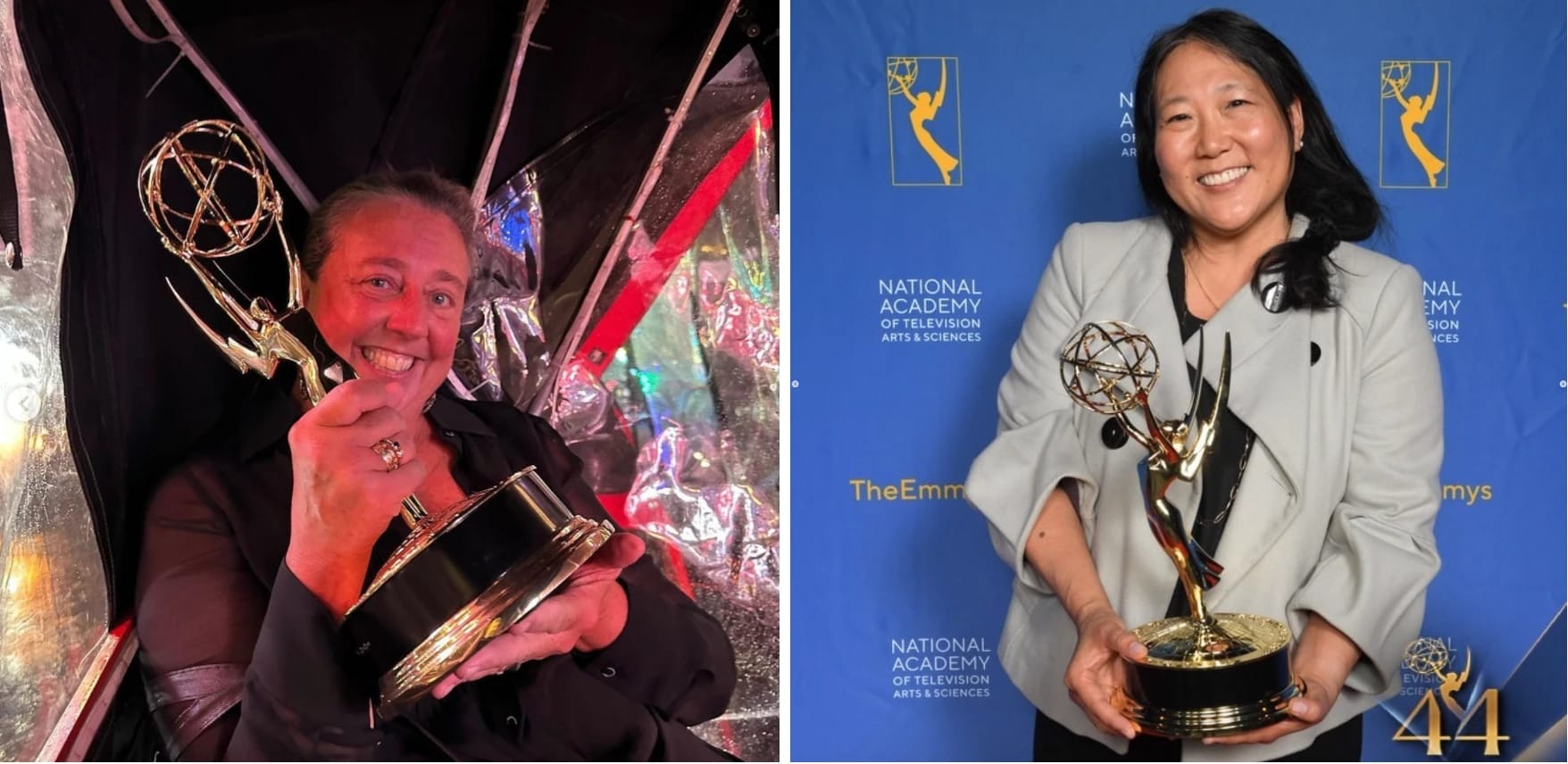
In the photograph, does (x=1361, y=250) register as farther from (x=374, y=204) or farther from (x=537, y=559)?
(x=374, y=204)

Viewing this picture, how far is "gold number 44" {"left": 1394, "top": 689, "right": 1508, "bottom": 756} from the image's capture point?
2053 millimetres

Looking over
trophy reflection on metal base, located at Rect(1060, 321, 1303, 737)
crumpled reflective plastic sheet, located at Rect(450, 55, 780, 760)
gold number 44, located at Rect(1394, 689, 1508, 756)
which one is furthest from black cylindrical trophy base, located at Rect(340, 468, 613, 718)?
gold number 44, located at Rect(1394, 689, 1508, 756)

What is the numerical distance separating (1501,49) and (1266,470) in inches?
27.7

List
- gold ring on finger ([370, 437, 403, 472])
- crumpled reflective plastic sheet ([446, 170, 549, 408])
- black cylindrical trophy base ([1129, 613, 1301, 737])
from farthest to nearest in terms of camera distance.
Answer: crumpled reflective plastic sheet ([446, 170, 549, 408]) < gold ring on finger ([370, 437, 403, 472]) < black cylindrical trophy base ([1129, 613, 1301, 737])

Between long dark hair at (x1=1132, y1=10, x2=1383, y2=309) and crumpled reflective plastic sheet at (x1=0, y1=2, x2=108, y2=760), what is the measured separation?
1348 mm

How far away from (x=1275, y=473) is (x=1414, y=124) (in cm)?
55

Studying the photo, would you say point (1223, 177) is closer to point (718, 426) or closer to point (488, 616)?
point (718, 426)

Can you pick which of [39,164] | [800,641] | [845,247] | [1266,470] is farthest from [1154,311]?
[39,164]

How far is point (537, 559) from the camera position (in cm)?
181

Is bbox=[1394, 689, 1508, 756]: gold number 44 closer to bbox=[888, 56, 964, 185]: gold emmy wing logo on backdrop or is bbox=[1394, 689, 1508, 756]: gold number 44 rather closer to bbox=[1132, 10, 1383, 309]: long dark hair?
bbox=[1132, 10, 1383, 309]: long dark hair

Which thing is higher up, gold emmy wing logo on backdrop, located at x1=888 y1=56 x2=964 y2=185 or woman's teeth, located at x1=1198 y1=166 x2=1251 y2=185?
gold emmy wing logo on backdrop, located at x1=888 y1=56 x2=964 y2=185

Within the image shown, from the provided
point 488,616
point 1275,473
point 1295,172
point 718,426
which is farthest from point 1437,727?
point 488,616

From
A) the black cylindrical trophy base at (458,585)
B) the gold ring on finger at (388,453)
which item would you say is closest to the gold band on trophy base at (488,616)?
the black cylindrical trophy base at (458,585)

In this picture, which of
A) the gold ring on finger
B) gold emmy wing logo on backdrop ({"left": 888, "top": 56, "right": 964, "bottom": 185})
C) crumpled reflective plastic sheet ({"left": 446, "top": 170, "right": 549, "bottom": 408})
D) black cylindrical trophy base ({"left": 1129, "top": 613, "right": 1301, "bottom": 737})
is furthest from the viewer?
gold emmy wing logo on backdrop ({"left": 888, "top": 56, "right": 964, "bottom": 185})
